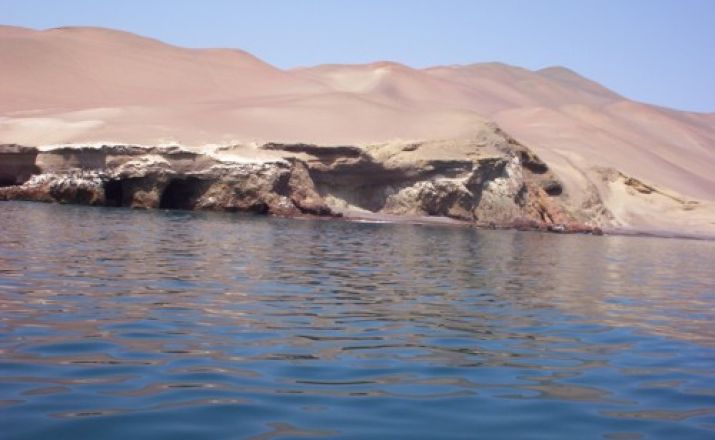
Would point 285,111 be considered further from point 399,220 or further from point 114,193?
point 114,193

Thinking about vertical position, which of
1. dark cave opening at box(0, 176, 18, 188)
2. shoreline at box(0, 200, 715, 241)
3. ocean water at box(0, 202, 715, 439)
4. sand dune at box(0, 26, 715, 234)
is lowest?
ocean water at box(0, 202, 715, 439)

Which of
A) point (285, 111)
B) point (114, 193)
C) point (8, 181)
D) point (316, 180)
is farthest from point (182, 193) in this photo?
point (285, 111)

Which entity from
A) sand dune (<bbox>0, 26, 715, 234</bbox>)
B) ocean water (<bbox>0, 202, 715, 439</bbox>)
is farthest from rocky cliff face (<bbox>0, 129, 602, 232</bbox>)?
ocean water (<bbox>0, 202, 715, 439</bbox>)

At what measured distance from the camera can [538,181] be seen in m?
47.3

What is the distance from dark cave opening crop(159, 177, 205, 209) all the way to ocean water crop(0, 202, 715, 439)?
17102 mm

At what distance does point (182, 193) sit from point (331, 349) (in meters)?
28.2

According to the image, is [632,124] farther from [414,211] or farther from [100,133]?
[100,133]

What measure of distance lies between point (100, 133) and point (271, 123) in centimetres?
927

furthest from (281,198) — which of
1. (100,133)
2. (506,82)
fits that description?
(506,82)

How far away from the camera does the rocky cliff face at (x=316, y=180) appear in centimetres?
3353

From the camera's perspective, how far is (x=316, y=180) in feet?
128

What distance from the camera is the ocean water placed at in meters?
5.96

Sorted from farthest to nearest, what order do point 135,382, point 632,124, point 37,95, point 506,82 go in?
point 506,82
point 632,124
point 37,95
point 135,382

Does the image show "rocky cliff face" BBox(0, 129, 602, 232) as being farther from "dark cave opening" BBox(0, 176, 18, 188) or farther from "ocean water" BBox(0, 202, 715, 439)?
"ocean water" BBox(0, 202, 715, 439)
